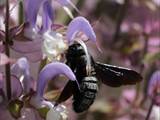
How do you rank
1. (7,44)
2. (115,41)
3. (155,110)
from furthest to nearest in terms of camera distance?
(115,41)
(155,110)
(7,44)

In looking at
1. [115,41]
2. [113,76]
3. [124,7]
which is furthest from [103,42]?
[113,76]

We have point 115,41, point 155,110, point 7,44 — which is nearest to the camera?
point 7,44

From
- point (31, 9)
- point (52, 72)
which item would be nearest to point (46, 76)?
point (52, 72)

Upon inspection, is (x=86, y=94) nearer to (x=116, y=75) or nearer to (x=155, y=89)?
(x=116, y=75)

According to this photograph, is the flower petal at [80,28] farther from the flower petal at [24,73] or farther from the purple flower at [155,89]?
the purple flower at [155,89]

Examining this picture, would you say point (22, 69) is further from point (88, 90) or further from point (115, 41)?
point (115, 41)

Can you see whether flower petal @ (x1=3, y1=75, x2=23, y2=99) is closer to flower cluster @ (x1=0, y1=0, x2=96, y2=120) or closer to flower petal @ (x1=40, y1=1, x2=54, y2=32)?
flower cluster @ (x1=0, y1=0, x2=96, y2=120)
